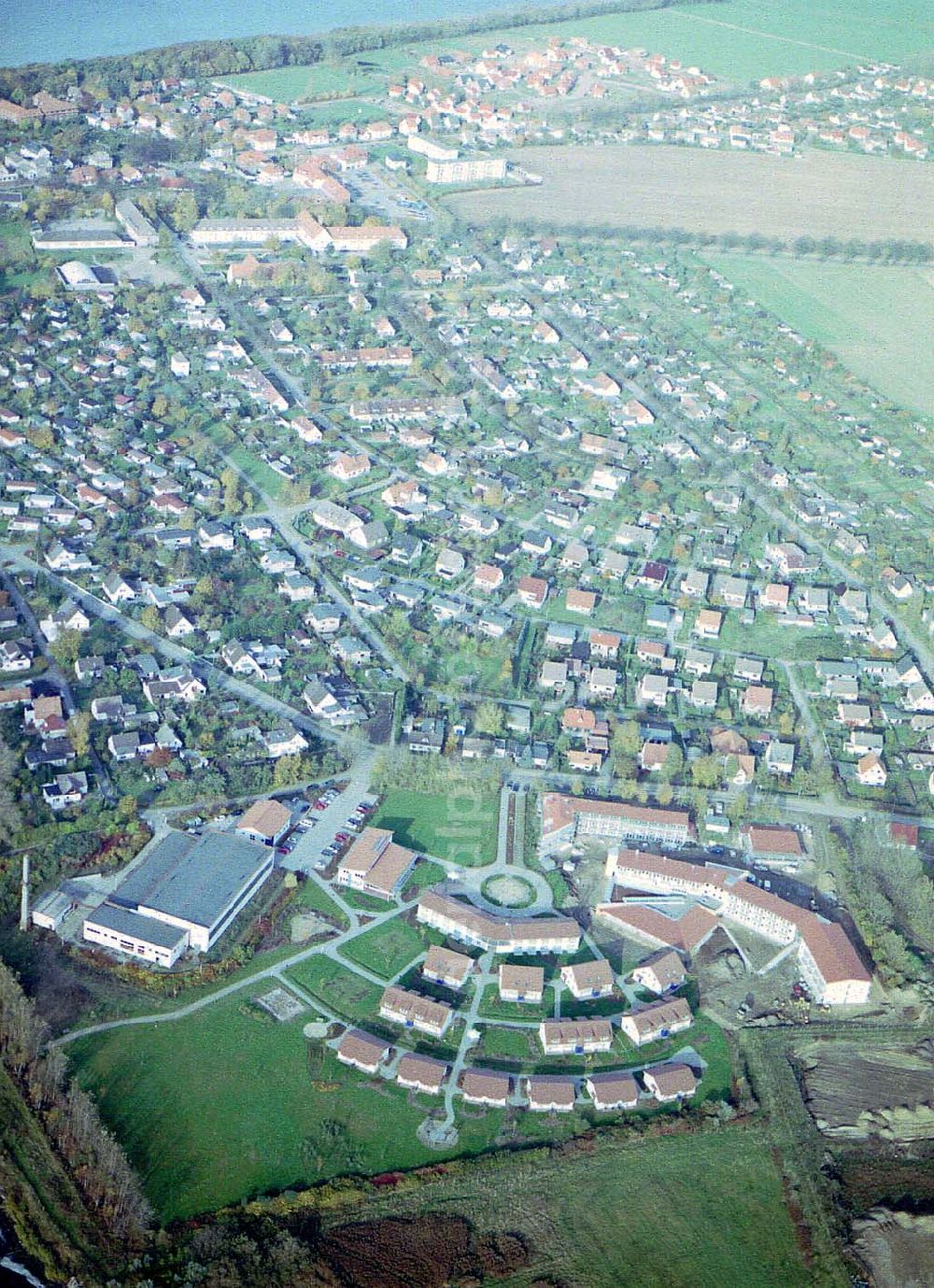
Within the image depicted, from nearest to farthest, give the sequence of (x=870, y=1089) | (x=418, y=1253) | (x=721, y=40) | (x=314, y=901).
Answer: (x=418, y=1253) → (x=870, y=1089) → (x=314, y=901) → (x=721, y=40)

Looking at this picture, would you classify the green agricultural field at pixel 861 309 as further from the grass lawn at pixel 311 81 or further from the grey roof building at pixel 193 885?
the grey roof building at pixel 193 885

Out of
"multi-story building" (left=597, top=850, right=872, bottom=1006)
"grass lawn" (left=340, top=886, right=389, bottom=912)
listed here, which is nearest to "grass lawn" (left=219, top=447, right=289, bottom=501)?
"grass lawn" (left=340, top=886, right=389, bottom=912)

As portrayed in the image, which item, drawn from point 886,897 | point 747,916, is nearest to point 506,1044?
point 747,916

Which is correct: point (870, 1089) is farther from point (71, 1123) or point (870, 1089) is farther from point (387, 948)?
point (71, 1123)

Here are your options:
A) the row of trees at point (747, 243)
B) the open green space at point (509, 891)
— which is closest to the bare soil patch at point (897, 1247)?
the open green space at point (509, 891)

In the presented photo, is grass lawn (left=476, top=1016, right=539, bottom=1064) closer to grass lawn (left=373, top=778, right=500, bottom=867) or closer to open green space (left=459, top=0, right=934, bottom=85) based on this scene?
grass lawn (left=373, top=778, right=500, bottom=867)

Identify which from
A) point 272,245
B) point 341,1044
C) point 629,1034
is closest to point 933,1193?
point 629,1034
